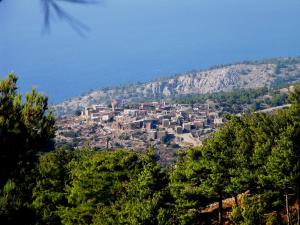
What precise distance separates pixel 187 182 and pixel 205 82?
122 m

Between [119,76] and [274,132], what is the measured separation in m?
145

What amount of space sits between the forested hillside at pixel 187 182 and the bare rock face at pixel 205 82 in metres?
114

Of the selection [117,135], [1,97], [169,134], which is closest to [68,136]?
[117,135]

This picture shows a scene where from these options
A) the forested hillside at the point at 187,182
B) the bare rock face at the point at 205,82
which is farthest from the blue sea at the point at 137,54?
the forested hillside at the point at 187,182

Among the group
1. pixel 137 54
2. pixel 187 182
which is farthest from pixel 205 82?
pixel 187 182

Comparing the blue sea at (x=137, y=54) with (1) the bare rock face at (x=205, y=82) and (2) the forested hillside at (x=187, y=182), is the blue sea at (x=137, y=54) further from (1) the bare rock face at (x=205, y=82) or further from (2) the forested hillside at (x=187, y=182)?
(2) the forested hillside at (x=187, y=182)

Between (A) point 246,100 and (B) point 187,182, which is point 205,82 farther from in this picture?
(B) point 187,182

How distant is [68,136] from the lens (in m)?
65.4

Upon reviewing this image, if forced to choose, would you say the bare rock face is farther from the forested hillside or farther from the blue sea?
the forested hillside

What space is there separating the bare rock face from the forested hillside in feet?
374

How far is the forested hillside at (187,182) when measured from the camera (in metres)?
11.6

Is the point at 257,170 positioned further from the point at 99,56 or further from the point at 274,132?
the point at 99,56

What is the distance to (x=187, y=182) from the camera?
14430 mm

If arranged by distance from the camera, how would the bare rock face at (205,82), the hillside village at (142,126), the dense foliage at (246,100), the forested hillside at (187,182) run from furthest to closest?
the bare rock face at (205,82)
the dense foliage at (246,100)
the hillside village at (142,126)
the forested hillside at (187,182)
